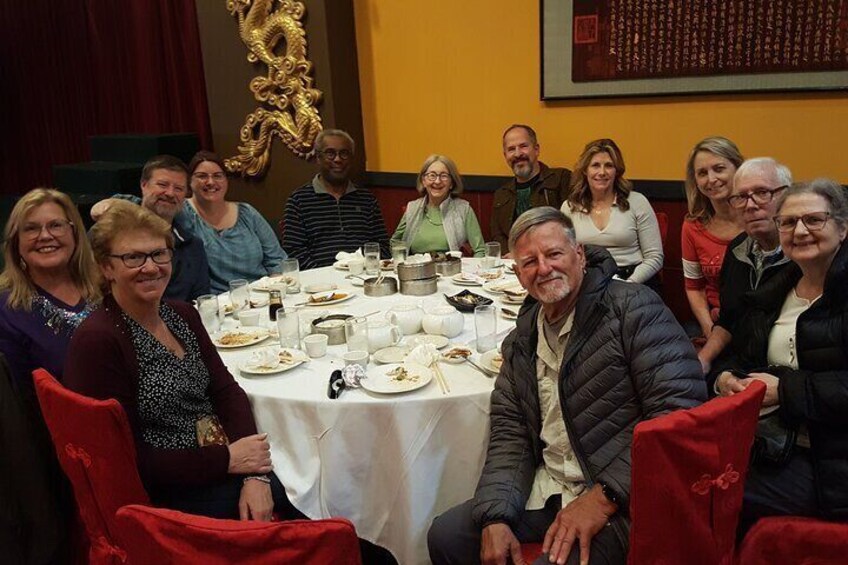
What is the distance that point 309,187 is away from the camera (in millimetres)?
3680

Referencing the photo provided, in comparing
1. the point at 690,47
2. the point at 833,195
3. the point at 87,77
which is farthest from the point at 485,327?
the point at 87,77

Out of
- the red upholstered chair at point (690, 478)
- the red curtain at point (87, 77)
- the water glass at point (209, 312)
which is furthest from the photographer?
the red curtain at point (87, 77)

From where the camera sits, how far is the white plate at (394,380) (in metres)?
1.70

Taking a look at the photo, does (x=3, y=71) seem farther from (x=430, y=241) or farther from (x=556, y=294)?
(x=556, y=294)

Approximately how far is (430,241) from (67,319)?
1999 mm

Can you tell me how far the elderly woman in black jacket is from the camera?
154cm

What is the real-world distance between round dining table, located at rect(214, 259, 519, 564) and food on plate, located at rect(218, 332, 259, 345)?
1.10 feet

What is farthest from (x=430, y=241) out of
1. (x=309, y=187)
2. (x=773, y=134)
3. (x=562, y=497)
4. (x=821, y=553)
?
(x=821, y=553)

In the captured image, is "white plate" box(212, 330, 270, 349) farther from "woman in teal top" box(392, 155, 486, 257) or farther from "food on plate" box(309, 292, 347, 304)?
"woman in teal top" box(392, 155, 486, 257)

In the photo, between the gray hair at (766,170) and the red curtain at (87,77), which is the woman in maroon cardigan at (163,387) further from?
the red curtain at (87,77)

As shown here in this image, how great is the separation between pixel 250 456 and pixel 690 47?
3059 millimetres

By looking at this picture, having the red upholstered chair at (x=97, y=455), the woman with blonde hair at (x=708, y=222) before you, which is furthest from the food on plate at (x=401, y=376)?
the woman with blonde hair at (x=708, y=222)

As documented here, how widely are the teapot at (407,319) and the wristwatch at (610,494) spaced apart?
0.86 m

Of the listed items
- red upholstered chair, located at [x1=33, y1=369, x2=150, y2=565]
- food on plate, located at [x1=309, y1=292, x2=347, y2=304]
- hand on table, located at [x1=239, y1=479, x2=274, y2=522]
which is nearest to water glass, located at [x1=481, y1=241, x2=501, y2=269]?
food on plate, located at [x1=309, y1=292, x2=347, y2=304]
